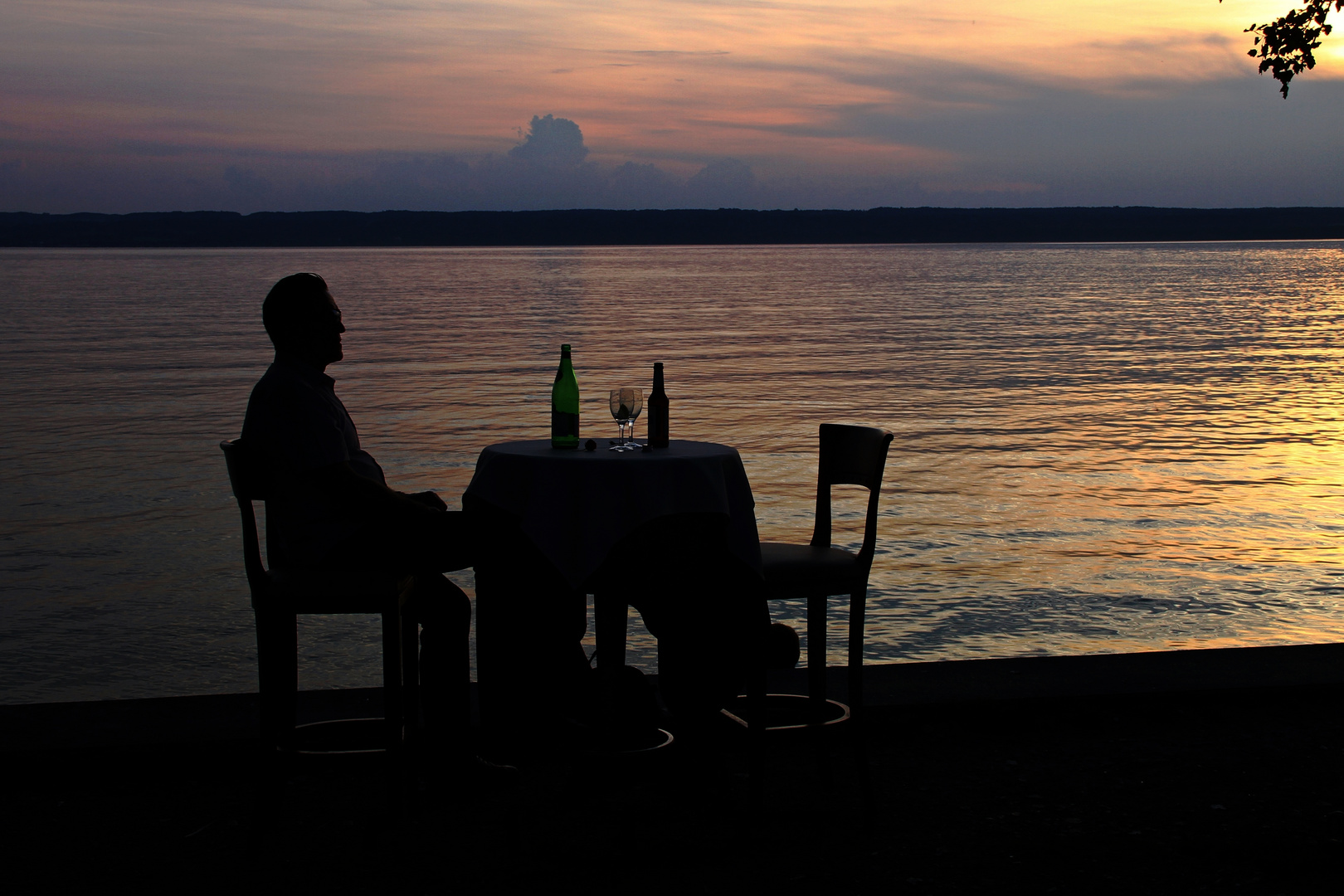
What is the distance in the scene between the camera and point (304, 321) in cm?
360

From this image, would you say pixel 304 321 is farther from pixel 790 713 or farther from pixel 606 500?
pixel 790 713

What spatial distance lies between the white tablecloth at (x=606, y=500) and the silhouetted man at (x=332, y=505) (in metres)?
0.24

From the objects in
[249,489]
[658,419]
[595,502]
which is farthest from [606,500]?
[249,489]

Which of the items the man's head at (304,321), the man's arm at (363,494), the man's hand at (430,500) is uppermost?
the man's head at (304,321)

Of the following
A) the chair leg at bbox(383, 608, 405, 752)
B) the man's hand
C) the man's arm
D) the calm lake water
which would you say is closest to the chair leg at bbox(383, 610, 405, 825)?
the chair leg at bbox(383, 608, 405, 752)

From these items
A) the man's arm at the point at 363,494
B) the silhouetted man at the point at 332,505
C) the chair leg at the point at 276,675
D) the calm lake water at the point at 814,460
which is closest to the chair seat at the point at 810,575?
the silhouetted man at the point at 332,505

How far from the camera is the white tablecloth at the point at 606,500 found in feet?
11.6

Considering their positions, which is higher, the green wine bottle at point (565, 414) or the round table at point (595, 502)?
the green wine bottle at point (565, 414)

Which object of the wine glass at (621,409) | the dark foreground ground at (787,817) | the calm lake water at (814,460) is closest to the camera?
the dark foreground ground at (787,817)

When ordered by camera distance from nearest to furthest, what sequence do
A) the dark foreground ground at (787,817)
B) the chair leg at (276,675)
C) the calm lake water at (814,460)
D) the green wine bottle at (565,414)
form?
1. the dark foreground ground at (787,817)
2. the chair leg at (276,675)
3. the green wine bottle at (565,414)
4. the calm lake water at (814,460)

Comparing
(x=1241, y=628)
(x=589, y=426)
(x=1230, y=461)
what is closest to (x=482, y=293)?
(x=589, y=426)

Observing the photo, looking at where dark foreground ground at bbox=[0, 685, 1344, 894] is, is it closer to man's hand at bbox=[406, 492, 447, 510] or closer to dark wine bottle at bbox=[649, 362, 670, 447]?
man's hand at bbox=[406, 492, 447, 510]

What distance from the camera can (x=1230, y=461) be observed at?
9641 mm

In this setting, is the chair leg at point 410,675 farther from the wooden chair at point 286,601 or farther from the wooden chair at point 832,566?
the wooden chair at point 832,566
